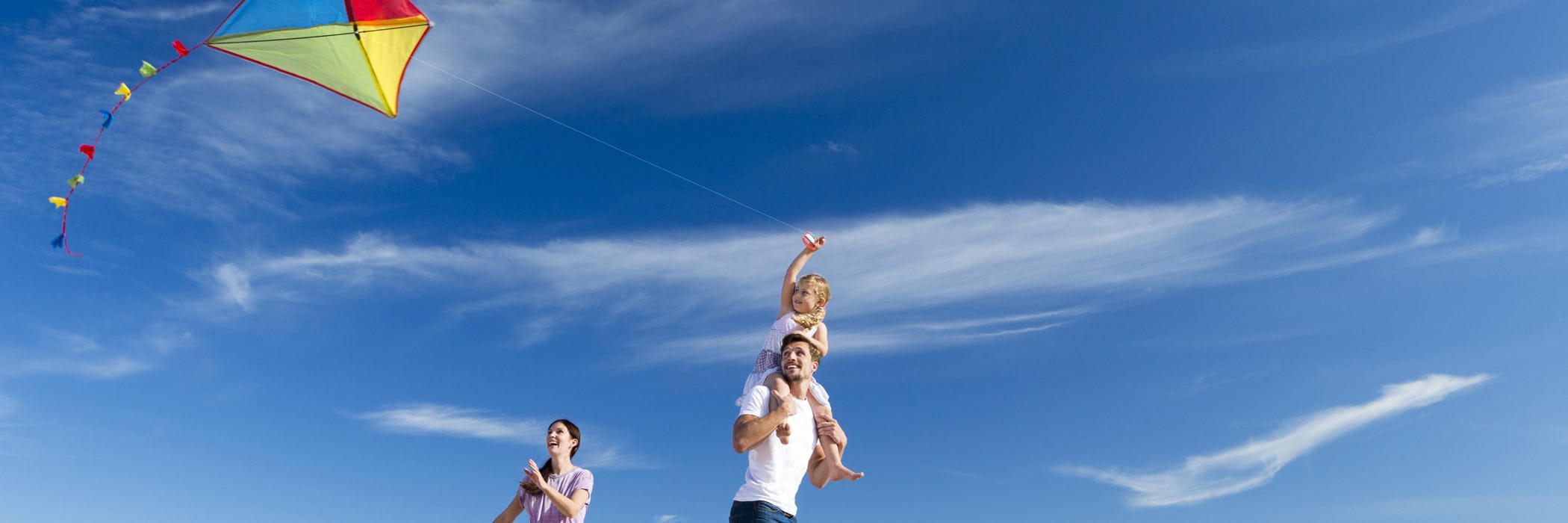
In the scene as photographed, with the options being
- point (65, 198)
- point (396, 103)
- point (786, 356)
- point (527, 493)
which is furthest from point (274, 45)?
point (786, 356)

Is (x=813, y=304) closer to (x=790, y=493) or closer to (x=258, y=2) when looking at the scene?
(x=790, y=493)

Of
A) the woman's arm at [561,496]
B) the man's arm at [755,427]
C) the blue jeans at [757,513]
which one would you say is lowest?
the blue jeans at [757,513]

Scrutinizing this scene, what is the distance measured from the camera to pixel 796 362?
22.4 ft

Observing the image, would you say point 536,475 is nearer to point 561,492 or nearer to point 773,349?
point 561,492

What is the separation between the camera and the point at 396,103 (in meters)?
12.1

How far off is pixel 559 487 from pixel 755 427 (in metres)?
2.81

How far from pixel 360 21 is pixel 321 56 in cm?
72

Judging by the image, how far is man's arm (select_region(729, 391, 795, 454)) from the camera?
6180 millimetres

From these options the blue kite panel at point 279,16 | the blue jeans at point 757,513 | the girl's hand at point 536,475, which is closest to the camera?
the blue jeans at point 757,513

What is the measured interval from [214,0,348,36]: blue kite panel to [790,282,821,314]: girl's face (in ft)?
20.7

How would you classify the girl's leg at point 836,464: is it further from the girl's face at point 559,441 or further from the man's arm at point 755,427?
the girl's face at point 559,441

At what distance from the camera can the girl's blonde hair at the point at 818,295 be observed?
9.03 meters

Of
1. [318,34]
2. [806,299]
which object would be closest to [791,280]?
[806,299]

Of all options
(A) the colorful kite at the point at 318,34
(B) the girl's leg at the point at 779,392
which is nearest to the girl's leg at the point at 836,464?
(B) the girl's leg at the point at 779,392
